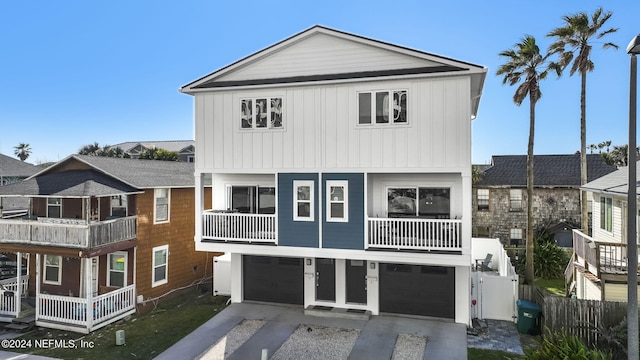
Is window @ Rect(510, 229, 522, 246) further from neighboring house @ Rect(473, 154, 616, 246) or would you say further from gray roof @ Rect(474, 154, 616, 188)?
gray roof @ Rect(474, 154, 616, 188)

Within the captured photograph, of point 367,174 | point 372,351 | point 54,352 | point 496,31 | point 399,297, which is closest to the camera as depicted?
point 372,351

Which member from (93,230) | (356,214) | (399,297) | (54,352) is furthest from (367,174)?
(54,352)

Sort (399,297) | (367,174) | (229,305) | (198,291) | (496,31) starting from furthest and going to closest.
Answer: (496,31) → (198,291) → (229,305) → (399,297) → (367,174)

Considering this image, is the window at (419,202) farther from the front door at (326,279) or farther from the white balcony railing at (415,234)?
the front door at (326,279)

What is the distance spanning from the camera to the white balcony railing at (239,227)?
12992mm

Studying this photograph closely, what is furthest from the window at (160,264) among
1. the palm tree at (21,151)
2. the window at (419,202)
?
the palm tree at (21,151)

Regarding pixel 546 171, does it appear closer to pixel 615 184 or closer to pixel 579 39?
pixel 579 39

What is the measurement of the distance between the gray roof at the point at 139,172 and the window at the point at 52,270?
3.69 metres

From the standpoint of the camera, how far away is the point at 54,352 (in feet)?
37.2

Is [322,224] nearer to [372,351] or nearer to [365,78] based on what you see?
[372,351]

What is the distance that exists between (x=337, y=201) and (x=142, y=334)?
26.2 ft

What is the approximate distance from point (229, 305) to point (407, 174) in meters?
8.72

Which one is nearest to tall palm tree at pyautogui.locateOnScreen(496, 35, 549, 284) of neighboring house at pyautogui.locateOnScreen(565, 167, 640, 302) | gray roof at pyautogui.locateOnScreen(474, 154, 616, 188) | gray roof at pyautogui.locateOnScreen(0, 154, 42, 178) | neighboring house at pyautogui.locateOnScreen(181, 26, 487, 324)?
neighboring house at pyautogui.locateOnScreen(565, 167, 640, 302)

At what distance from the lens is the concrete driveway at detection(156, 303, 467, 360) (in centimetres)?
1031
